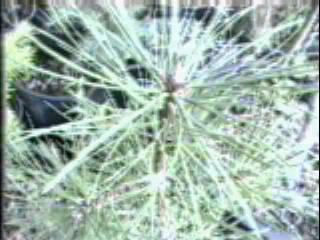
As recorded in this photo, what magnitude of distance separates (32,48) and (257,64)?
0.38 m

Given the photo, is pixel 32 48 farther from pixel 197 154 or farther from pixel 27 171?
pixel 197 154

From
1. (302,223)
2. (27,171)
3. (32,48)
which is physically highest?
(32,48)

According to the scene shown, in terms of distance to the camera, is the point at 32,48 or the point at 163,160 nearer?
the point at 163,160

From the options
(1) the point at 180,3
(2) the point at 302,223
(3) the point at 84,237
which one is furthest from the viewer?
(2) the point at 302,223

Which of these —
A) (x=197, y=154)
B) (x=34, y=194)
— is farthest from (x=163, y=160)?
(x=34, y=194)

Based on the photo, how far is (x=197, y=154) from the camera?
42 cm

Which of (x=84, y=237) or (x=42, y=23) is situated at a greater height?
(x=42, y=23)

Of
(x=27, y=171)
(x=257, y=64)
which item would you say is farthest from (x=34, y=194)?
(x=257, y=64)

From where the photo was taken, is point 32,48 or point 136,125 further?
point 32,48

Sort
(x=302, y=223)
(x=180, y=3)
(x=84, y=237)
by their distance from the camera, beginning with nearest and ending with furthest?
(x=180, y=3) → (x=84, y=237) → (x=302, y=223)

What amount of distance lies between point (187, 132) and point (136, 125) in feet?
0.14

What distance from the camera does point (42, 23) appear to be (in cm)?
56

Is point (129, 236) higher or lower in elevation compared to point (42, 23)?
lower

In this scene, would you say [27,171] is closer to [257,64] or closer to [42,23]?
[42,23]
